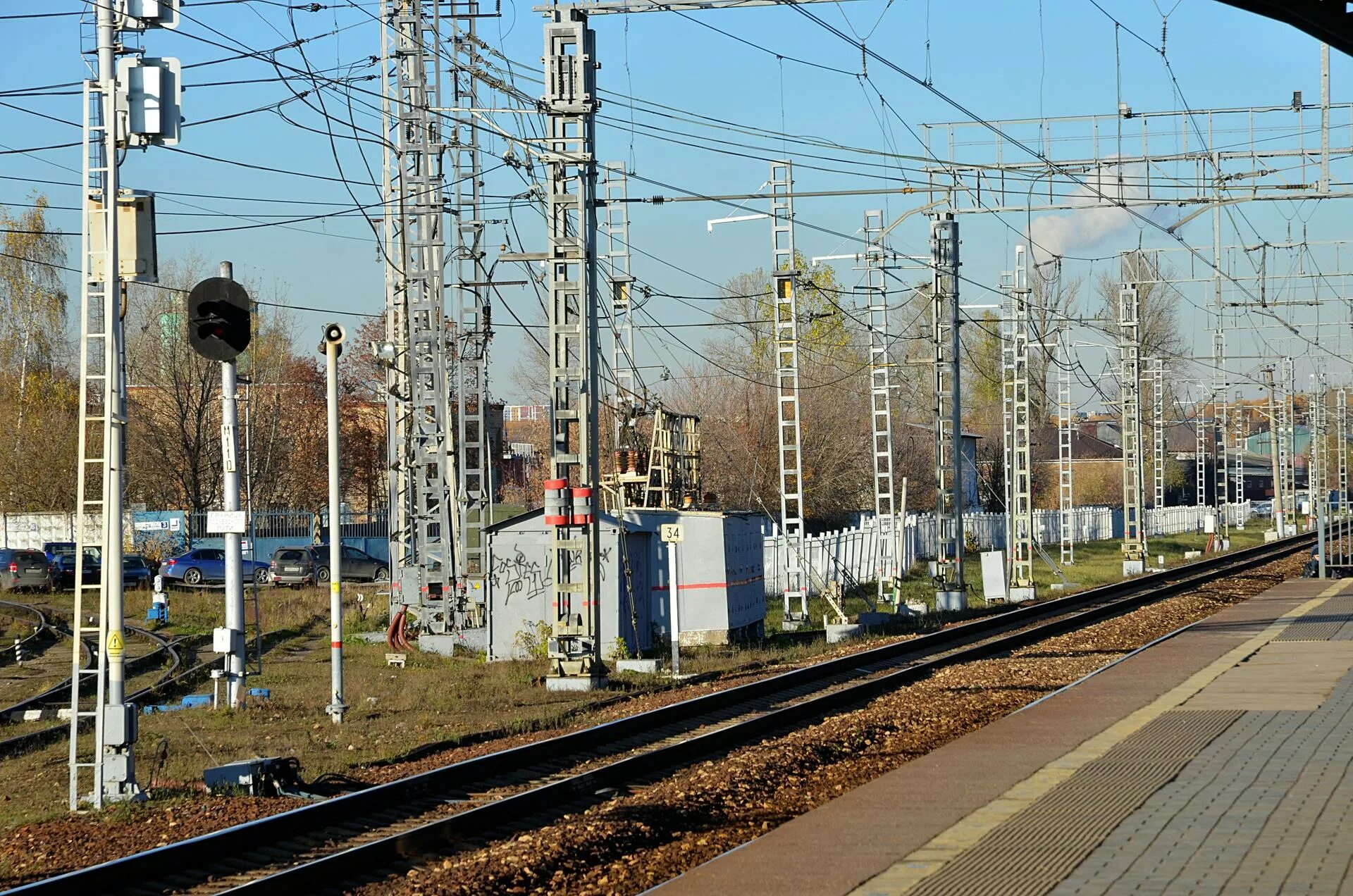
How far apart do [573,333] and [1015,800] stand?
11.7 metres

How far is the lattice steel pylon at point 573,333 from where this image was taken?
799 inches

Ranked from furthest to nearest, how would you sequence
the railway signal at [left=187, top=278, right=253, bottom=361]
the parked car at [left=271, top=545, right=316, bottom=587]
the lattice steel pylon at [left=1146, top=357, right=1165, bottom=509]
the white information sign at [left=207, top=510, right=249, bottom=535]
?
the lattice steel pylon at [left=1146, top=357, right=1165, bottom=509] < the parked car at [left=271, top=545, right=316, bottom=587] < the white information sign at [left=207, top=510, right=249, bottom=535] < the railway signal at [left=187, top=278, right=253, bottom=361]

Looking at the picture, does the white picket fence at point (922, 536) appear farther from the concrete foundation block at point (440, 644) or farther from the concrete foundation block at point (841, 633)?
the concrete foundation block at point (440, 644)

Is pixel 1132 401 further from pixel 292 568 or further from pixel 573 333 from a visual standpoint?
pixel 573 333

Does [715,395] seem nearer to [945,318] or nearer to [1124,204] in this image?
[945,318]

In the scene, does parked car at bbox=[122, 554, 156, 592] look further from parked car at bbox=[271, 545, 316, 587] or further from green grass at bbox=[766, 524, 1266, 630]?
green grass at bbox=[766, 524, 1266, 630]

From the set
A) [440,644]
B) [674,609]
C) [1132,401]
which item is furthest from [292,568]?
[674,609]

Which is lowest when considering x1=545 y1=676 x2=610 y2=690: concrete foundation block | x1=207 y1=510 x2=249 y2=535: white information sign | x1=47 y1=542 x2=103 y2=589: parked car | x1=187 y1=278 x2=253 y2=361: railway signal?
x1=545 y1=676 x2=610 y2=690: concrete foundation block

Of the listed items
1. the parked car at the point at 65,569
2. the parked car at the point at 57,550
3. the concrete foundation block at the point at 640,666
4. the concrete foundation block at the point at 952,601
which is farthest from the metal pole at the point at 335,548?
the parked car at the point at 57,550

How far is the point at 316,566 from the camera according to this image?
51.2 meters

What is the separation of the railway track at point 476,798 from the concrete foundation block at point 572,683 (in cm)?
242

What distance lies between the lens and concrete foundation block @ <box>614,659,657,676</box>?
73.0ft

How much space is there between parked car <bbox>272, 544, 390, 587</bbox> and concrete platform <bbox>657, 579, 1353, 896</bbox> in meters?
36.9

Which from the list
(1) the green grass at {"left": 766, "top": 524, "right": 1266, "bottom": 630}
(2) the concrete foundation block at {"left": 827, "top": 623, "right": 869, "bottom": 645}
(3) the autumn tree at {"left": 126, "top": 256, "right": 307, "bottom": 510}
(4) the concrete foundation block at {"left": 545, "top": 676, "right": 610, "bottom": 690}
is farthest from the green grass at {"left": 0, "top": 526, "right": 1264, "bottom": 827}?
(3) the autumn tree at {"left": 126, "top": 256, "right": 307, "bottom": 510}
